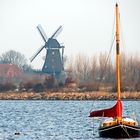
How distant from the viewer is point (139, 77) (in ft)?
468

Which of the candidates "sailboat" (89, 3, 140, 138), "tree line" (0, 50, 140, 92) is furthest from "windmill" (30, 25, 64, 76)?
"sailboat" (89, 3, 140, 138)

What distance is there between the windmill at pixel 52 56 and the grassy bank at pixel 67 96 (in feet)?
55.6

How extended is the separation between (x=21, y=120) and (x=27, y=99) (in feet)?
226

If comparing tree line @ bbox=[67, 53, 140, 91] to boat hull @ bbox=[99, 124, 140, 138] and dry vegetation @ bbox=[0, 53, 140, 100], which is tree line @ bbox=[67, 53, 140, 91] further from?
boat hull @ bbox=[99, 124, 140, 138]

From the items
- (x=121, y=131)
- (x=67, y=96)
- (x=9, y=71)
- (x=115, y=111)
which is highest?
(x=9, y=71)

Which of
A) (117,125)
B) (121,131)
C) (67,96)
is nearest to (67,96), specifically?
(67,96)

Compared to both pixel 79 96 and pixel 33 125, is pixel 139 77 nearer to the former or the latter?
pixel 79 96

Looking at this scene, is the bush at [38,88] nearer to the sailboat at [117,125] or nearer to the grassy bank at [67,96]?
the grassy bank at [67,96]

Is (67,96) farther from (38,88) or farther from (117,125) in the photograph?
(117,125)

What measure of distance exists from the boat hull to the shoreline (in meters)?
76.4

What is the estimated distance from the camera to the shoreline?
129 m

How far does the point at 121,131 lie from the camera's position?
159 feet

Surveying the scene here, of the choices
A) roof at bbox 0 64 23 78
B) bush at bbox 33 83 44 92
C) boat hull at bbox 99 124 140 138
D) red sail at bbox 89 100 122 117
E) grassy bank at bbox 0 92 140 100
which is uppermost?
roof at bbox 0 64 23 78

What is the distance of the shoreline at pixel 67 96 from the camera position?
128875mm
